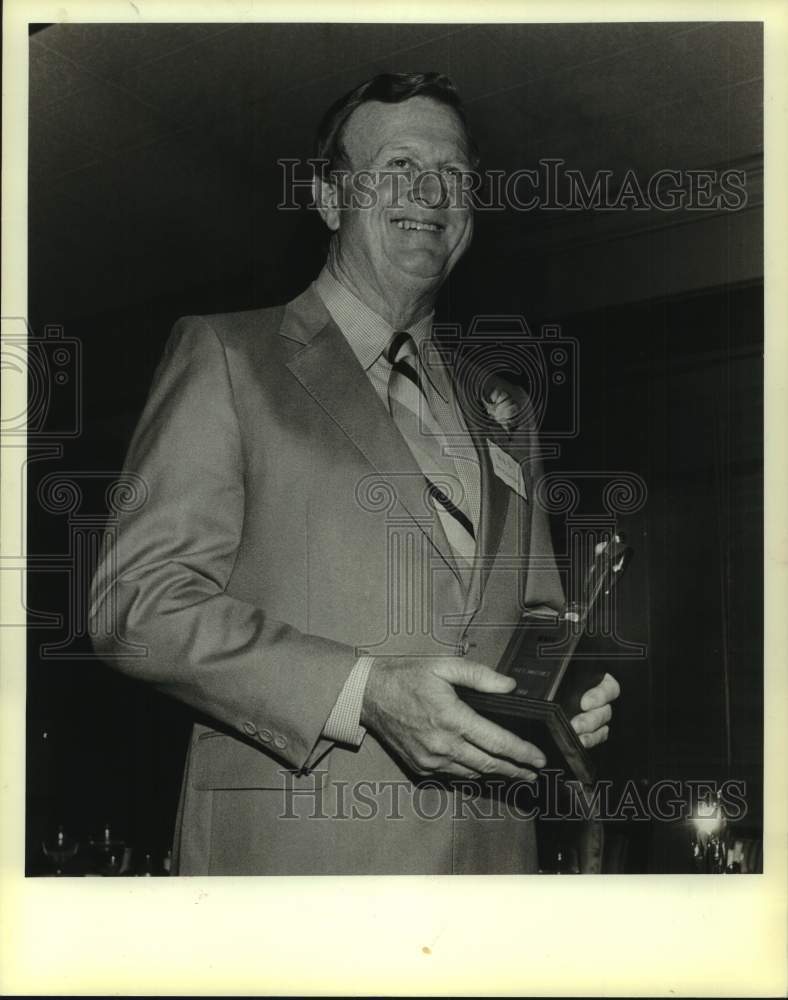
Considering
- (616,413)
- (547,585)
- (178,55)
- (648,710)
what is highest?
(178,55)

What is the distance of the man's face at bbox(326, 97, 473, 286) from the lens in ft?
8.71

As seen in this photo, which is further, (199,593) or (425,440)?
(425,440)

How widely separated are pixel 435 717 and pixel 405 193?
3.67 feet

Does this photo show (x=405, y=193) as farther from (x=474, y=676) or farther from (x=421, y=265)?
(x=474, y=676)

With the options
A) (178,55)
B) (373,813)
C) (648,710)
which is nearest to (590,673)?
(648,710)

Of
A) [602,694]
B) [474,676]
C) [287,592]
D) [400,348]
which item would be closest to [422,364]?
[400,348]

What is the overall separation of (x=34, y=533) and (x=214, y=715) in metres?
0.56

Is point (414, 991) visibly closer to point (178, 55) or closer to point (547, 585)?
point (547, 585)

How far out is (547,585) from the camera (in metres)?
2.60

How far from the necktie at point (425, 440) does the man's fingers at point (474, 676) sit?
0.22 m

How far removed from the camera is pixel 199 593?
8.25 feet

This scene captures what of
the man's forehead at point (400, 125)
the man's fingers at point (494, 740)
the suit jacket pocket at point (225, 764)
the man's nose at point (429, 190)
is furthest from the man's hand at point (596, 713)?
the man's forehead at point (400, 125)

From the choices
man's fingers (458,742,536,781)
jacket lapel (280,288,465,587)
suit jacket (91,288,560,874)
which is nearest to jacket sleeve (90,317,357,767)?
suit jacket (91,288,560,874)

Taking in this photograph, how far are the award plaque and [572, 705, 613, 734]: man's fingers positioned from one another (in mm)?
18
